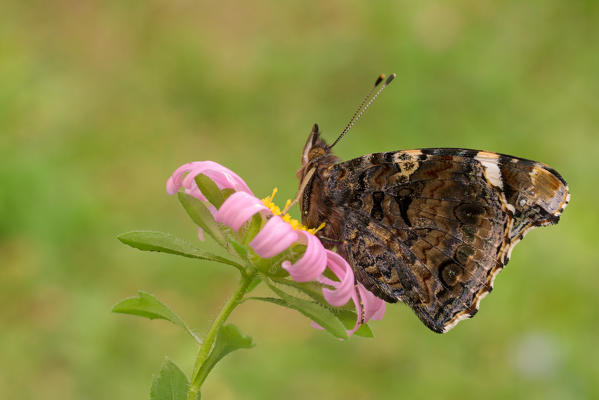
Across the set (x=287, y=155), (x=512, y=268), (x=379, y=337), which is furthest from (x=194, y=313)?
(x=512, y=268)

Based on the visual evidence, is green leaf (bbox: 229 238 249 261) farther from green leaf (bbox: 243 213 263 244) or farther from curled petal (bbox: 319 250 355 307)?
curled petal (bbox: 319 250 355 307)

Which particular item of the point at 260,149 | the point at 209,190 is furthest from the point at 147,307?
the point at 260,149

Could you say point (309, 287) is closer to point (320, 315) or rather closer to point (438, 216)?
point (320, 315)

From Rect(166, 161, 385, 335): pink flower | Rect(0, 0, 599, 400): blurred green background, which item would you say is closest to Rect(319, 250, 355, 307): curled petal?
Rect(166, 161, 385, 335): pink flower

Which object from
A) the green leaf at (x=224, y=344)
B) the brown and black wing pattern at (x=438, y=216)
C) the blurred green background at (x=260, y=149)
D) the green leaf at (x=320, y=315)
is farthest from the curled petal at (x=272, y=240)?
the blurred green background at (x=260, y=149)

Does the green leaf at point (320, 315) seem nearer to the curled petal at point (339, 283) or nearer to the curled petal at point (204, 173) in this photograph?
the curled petal at point (339, 283)

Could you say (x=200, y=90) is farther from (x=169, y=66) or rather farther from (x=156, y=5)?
(x=156, y=5)

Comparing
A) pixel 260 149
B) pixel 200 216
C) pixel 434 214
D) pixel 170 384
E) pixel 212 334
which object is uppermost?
pixel 434 214
